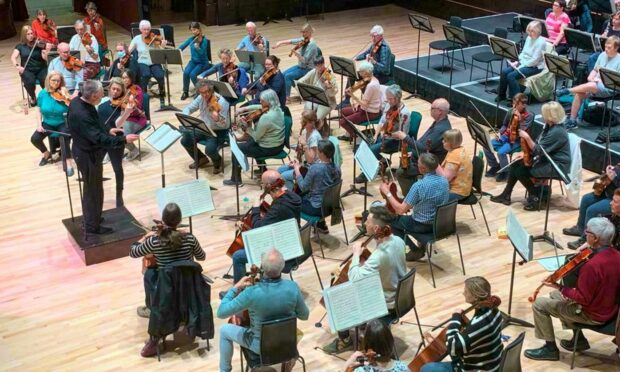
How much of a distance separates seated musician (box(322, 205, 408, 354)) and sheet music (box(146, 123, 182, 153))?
8.55 feet

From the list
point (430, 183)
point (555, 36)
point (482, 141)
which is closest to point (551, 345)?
point (430, 183)

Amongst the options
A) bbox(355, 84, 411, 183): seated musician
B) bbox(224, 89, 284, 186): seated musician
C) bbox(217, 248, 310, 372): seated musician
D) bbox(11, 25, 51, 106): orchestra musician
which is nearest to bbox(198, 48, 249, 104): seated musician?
bbox(224, 89, 284, 186): seated musician

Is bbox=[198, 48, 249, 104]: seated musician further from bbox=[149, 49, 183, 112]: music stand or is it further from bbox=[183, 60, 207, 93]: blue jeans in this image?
bbox=[183, 60, 207, 93]: blue jeans

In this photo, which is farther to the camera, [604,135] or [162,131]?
[604,135]

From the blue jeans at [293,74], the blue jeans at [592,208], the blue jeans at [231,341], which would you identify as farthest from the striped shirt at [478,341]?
the blue jeans at [293,74]

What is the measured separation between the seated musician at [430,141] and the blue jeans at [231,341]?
11.5 ft

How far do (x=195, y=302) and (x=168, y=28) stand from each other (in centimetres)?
810

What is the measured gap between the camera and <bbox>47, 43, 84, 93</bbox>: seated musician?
10.6m

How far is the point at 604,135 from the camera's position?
9.78m

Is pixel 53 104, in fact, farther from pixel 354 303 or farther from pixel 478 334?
pixel 478 334

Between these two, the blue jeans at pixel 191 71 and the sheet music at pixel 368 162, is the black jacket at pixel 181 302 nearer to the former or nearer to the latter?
the sheet music at pixel 368 162

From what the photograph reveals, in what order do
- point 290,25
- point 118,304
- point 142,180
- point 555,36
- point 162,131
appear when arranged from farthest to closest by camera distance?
point 290,25, point 555,36, point 142,180, point 162,131, point 118,304

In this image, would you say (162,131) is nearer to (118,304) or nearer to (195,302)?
(118,304)

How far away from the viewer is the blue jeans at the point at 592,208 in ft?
24.5
